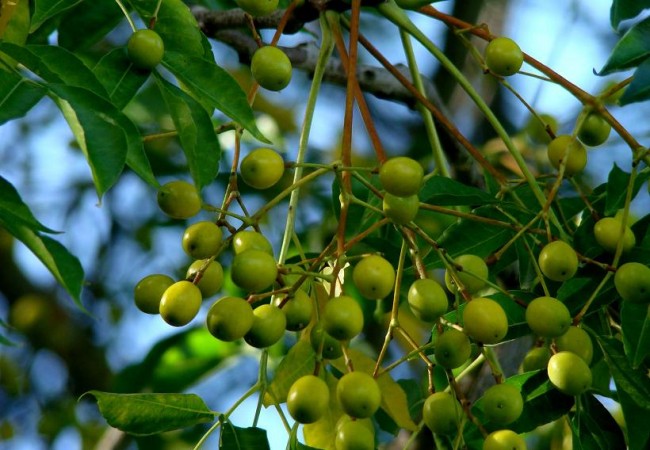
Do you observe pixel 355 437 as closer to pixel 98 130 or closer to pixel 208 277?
pixel 208 277

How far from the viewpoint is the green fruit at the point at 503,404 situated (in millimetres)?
1141

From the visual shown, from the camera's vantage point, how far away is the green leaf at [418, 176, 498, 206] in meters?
1.27

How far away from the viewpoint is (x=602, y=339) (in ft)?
4.08

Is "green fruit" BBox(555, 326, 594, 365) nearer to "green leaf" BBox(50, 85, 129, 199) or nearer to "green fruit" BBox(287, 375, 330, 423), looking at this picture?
"green fruit" BBox(287, 375, 330, 423)

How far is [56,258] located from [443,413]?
1.51 ft

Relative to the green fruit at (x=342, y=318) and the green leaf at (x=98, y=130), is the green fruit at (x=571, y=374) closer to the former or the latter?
the green fruit at (x=342, y=318)

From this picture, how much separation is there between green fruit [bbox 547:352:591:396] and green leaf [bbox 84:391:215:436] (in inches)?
15.6

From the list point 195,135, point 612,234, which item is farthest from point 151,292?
point 612,234

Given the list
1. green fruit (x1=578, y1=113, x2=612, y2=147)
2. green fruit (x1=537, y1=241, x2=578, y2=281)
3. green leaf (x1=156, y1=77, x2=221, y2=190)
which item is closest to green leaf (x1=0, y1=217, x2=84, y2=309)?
green leaf (x1=156, y1=77, x2=221, y2=190)

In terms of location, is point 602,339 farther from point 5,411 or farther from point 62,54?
point 5,411

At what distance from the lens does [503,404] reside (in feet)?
3.75

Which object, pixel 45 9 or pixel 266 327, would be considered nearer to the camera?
pixel 266 327

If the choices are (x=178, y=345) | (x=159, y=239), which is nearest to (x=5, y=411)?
(x=159, y=239)

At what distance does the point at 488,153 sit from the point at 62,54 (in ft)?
5.17
